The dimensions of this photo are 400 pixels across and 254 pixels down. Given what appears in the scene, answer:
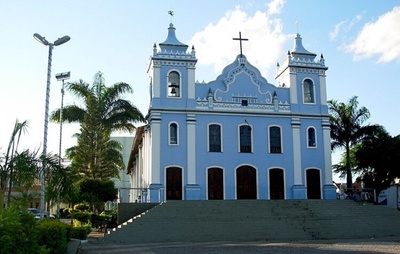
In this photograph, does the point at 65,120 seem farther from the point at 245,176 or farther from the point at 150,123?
the point at 245,176

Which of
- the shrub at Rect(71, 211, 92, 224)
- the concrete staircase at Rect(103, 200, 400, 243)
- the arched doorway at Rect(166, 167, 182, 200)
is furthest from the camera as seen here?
the shrub at Rect(71, 211, 92, 224)

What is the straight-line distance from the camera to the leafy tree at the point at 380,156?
104 ft

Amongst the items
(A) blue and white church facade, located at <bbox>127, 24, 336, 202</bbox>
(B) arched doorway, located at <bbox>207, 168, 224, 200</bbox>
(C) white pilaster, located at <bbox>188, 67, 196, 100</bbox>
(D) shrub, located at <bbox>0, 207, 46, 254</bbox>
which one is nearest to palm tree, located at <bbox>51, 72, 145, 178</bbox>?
(A) blue and white church facade, located at <bbox>127, 24, 336, 202</bbox>

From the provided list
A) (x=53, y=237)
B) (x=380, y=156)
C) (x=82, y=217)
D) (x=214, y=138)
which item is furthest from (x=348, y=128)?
(x=53, y=237)

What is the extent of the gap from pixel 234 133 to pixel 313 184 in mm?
5308

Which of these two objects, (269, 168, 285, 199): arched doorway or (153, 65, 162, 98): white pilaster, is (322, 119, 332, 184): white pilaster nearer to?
(269, 168, 285, 199): arched doorway

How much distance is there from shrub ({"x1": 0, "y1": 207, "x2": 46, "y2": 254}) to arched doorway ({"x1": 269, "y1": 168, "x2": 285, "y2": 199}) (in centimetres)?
2040

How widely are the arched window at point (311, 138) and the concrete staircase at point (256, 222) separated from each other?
4.38 meters

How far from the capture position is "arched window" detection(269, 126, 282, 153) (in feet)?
95.1

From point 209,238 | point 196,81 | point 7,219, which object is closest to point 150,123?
point 196,81

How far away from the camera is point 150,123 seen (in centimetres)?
2800

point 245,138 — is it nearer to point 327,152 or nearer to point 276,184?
point 276,184

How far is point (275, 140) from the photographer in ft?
95.5

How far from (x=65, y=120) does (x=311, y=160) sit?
15.1m
